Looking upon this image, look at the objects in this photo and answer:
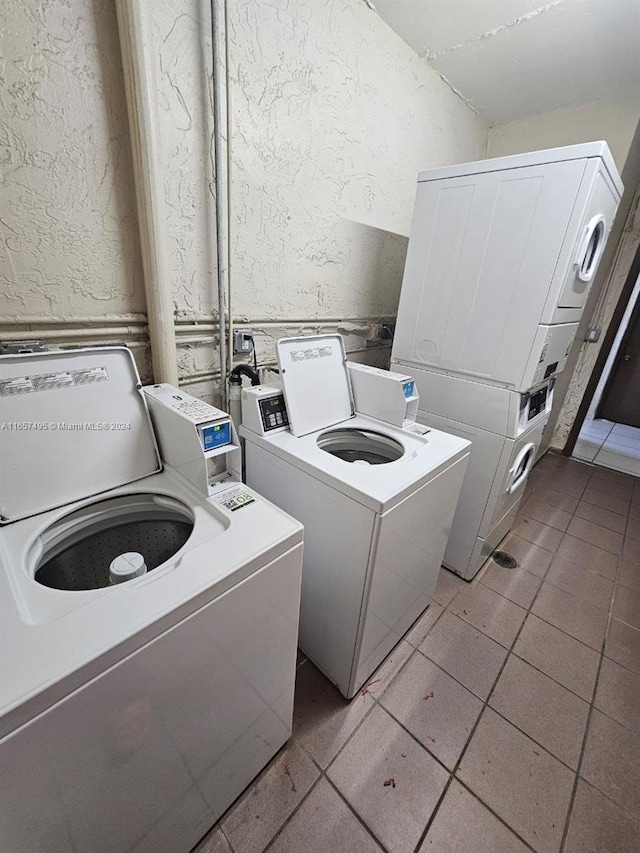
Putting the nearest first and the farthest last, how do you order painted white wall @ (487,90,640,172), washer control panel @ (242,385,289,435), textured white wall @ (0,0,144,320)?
textured white wall @ (0,0,144,320) → washer control panel @ (242,385,289,435) → painted white wall @ (487,90,640,172)

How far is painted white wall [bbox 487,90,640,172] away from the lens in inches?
83.7

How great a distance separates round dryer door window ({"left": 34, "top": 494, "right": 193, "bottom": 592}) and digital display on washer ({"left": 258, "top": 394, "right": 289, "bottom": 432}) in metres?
0.48

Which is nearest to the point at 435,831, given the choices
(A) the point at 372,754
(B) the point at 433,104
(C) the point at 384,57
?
(A) the point at 372,754

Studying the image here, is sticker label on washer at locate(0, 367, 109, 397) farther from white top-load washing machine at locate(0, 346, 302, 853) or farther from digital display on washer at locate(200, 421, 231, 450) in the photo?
digital display on washer at locate(200, 421, 231, 450)

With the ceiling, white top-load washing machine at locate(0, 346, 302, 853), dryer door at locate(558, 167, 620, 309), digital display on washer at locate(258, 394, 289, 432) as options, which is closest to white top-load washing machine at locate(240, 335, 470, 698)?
digital display on washer at locate(258, 394, 289, 432)

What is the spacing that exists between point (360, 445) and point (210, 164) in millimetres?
1249

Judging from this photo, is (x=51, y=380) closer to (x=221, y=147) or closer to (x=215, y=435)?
(x=215, y=435)

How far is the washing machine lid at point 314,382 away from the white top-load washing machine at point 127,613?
0.46 m

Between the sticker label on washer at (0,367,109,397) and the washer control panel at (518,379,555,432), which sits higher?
Answer: the sticker label on washer at (0,367,109,397)

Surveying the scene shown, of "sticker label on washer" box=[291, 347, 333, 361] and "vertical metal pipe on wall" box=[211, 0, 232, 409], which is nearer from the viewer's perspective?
"vertical metal pipe on wall" box=[211, 0, 232, 409]

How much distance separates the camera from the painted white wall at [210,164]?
939mm

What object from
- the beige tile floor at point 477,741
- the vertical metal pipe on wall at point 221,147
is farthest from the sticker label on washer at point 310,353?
the beige tile floor at point 477,741

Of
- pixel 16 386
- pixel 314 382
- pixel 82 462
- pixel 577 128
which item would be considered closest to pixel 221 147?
pixel 314 382

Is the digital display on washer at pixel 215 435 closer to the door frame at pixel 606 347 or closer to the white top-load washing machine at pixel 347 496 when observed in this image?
the white top-load washing machine at pixel 347 496
